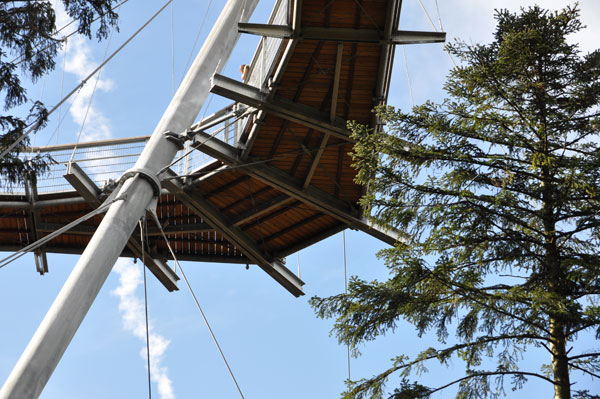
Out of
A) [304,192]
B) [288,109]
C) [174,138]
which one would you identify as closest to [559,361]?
[174,138]

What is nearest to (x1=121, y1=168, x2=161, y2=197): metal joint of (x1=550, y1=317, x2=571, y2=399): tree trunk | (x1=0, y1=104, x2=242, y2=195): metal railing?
(x1=0, y1=104, x2=242, y2=195): metal railing

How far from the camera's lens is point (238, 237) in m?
19.4

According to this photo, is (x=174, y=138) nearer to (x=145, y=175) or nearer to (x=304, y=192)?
(x=145, y=175)

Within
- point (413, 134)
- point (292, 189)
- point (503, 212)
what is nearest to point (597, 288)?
point (503, 212)

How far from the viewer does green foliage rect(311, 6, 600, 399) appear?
909cm

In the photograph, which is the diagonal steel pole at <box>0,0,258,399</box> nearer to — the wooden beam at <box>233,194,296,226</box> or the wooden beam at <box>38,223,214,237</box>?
the wooden beam at <box>233,194,296,226</box>

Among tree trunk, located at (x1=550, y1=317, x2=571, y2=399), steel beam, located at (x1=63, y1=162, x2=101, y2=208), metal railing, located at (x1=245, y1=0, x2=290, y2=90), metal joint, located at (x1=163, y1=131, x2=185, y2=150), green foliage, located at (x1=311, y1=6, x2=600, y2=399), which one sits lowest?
tree trunk, located at (x1=550, y1=317, x2=571, y2=399)

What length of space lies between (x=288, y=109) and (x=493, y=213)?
22.0 ft

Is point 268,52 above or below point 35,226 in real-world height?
above

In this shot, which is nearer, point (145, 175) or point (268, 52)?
point (145, 175)

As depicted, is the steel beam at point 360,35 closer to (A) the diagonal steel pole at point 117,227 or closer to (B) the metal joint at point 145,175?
(A) the diagonal steel pole at point 117,227

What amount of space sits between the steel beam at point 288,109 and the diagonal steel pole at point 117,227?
68cm

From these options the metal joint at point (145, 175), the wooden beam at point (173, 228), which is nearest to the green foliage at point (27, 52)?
the metal joint at point (145, 175)

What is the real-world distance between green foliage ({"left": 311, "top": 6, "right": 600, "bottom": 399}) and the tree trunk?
0.06ft
